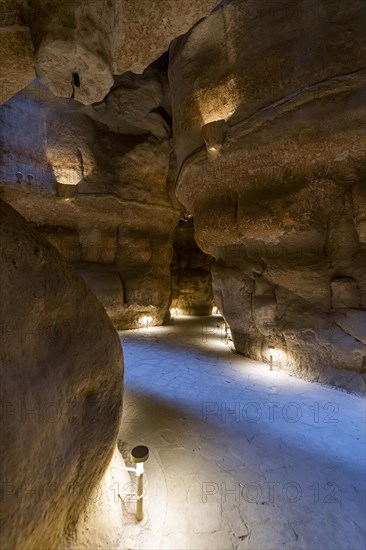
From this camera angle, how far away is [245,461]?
3.15 metres

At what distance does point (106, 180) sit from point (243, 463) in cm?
980

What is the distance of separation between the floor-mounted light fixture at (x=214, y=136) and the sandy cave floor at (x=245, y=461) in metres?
4.87

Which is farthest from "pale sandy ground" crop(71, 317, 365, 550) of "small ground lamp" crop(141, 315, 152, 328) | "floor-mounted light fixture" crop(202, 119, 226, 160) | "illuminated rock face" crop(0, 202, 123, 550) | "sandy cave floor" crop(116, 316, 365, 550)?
"small ground lamp" crop(141, 315, 152, 328)

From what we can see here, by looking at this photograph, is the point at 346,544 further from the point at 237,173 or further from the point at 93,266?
the point at 93,266

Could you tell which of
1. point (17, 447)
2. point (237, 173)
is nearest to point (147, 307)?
point (237, 173)

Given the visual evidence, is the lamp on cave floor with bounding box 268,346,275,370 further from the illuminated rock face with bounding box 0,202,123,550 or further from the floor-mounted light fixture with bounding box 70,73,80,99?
the floor-mounted light fixture with bounding box 70,73,80,99

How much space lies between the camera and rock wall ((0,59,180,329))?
29.8 ft

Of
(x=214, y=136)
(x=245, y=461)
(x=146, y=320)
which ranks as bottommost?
(x=245, y=461)

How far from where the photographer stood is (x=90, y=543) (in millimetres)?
1984

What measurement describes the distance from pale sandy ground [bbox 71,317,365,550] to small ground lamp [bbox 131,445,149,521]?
0.37ft

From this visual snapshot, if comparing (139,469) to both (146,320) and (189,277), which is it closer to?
(146,320)

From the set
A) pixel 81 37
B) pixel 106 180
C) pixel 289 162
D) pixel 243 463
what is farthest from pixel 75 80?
pixel 106 180

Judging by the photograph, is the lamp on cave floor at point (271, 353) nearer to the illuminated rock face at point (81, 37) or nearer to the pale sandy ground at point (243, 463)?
the pale sandy ground at point (243, 463)

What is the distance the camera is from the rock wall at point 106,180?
29.8 ft
